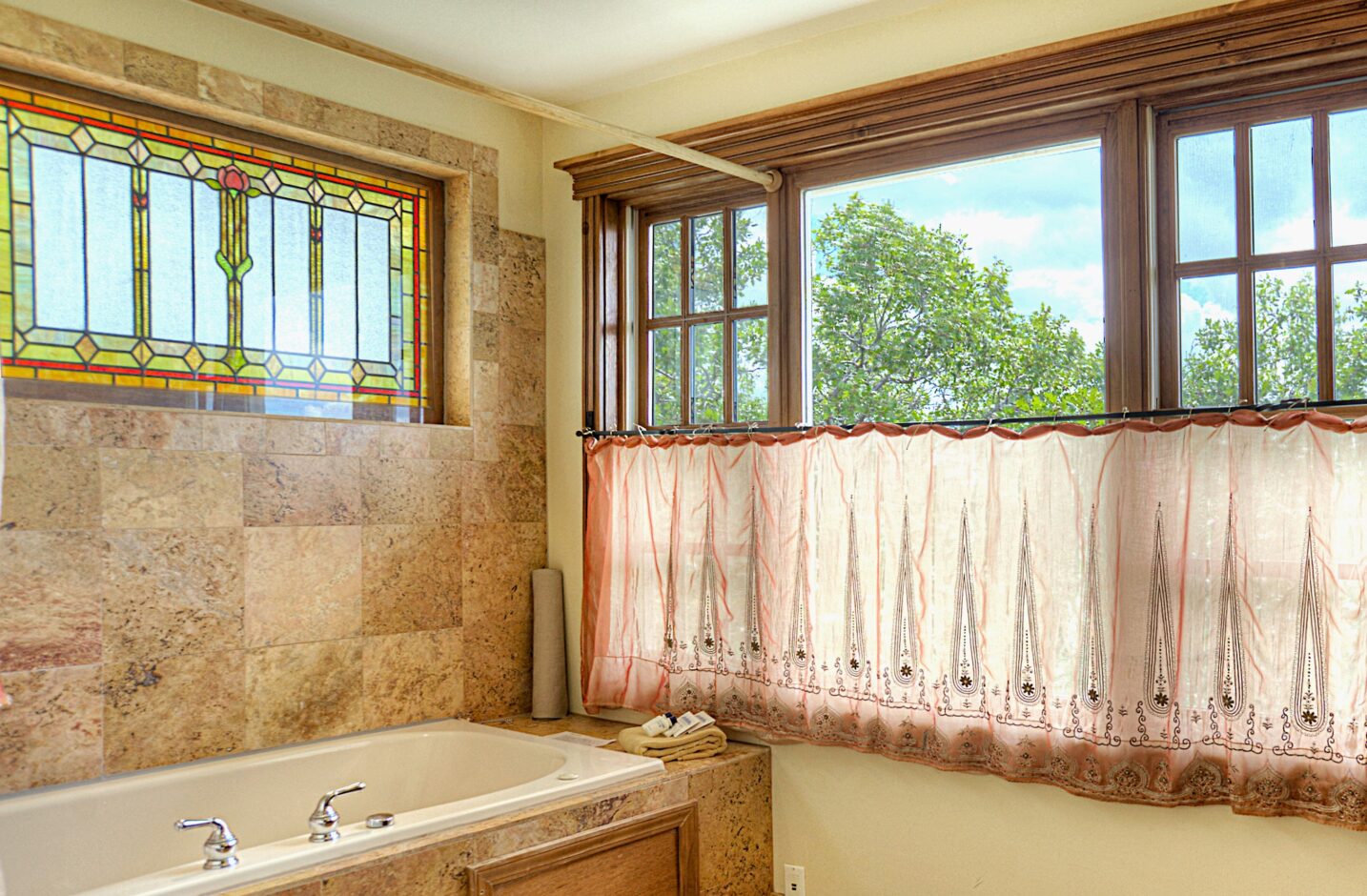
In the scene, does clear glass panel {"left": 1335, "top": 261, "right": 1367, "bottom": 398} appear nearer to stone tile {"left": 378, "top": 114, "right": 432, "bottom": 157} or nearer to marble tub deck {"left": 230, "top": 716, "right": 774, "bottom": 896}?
marble tub deck {"left": 230, "top": 716, "right": 774, "bottom": 896}

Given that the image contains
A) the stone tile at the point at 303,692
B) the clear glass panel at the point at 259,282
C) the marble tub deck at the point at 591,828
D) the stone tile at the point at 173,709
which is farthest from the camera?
the clear glass panel at the point at 259,282

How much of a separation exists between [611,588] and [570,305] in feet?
3.29

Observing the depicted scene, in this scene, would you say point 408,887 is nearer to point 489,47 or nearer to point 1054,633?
point 1054,633

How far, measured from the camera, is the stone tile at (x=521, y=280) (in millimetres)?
3707

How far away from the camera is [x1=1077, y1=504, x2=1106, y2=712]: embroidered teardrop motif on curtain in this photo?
255 centimetres

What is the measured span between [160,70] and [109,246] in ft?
1.59

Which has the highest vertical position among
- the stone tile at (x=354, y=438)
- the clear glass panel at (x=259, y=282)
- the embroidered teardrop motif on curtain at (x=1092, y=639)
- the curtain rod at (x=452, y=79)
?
the curtain rod at (x=452, y=79)

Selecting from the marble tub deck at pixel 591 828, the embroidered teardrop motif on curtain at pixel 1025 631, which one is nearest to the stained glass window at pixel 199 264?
the marble tub deck at pixel 591 828

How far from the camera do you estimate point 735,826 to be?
311 centimetres

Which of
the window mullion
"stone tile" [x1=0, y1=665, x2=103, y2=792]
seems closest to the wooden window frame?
the window mullion

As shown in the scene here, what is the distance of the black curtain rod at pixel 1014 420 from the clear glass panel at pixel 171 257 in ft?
4.20

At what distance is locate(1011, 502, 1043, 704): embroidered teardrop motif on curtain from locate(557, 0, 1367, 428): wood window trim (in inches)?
16.5

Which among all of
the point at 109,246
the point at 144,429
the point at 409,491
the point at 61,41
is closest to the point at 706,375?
the point at 409,491

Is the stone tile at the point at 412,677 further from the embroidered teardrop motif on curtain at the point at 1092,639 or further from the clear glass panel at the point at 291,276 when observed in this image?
the embroidered teardrop motif on curtain at the point at 1092,639
